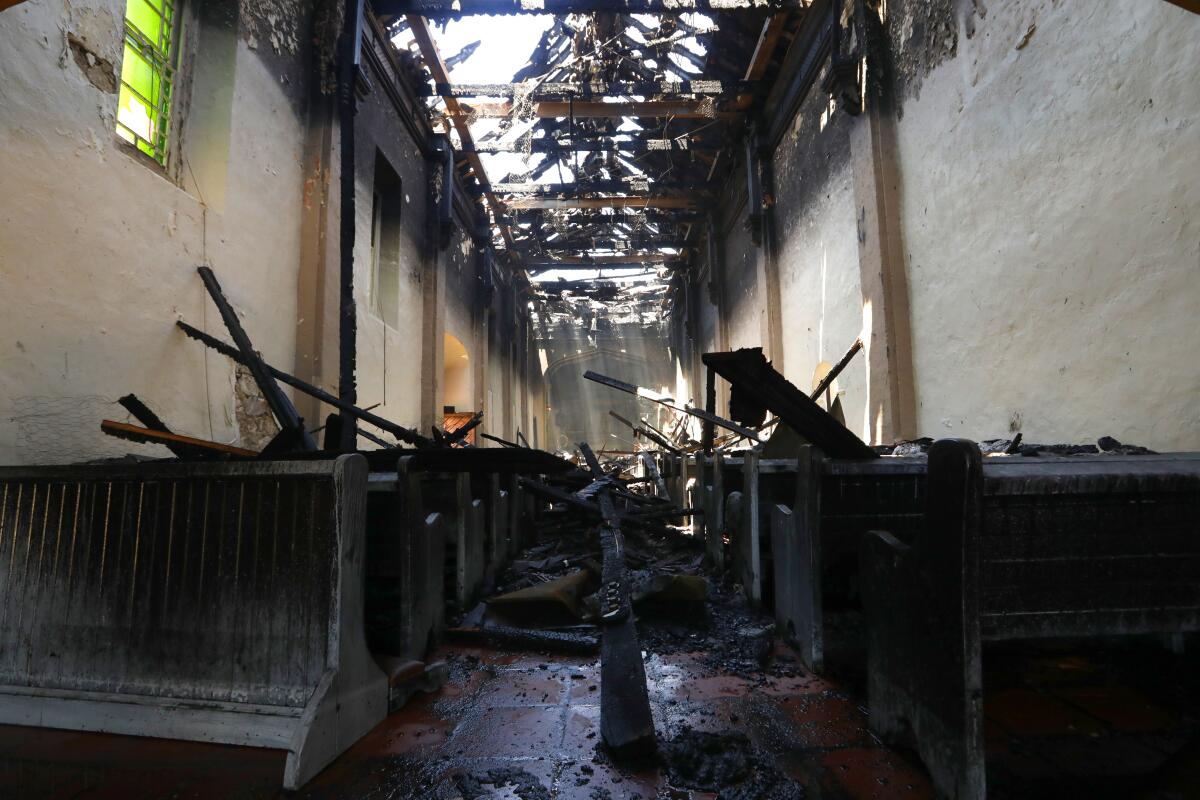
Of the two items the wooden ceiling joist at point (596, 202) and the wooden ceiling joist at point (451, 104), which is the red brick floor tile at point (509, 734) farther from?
the wooden ceiling joist at point (596, 202)

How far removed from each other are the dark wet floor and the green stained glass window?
4.13 metres

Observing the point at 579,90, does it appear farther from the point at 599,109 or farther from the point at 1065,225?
the point at 1065,225

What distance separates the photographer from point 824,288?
7.63 meters

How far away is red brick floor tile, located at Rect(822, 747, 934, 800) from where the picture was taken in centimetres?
159

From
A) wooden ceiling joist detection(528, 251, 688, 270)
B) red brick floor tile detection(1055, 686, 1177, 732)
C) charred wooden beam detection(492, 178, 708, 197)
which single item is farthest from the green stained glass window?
wooden ceiling joist detection(528, 251, 688, 270)

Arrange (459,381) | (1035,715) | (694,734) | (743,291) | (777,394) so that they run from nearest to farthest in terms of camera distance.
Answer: (694,734) < (1035,715) < (777,394) < (743,291) < (459,381)

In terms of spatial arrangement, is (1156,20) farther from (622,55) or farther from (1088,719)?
(622,55)

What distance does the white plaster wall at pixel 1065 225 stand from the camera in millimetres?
3035

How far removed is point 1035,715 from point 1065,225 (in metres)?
3.26

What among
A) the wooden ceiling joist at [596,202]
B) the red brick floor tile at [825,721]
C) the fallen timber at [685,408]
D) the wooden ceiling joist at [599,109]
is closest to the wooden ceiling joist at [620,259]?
the wooden ceiling joist at [596,202]

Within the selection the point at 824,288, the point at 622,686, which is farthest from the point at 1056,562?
the point at 824,288

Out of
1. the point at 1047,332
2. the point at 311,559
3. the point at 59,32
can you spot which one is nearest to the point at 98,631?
the point at 311,559

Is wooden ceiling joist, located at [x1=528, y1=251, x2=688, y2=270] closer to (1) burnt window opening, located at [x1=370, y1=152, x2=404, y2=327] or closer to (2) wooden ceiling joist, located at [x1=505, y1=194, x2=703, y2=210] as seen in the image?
(2) wooden ceiling joist, located at [x1=505, y1=194, x2=703, y2=210]

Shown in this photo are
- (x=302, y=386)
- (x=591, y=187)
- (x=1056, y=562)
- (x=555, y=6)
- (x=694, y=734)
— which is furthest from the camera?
(x=591, y=187)
